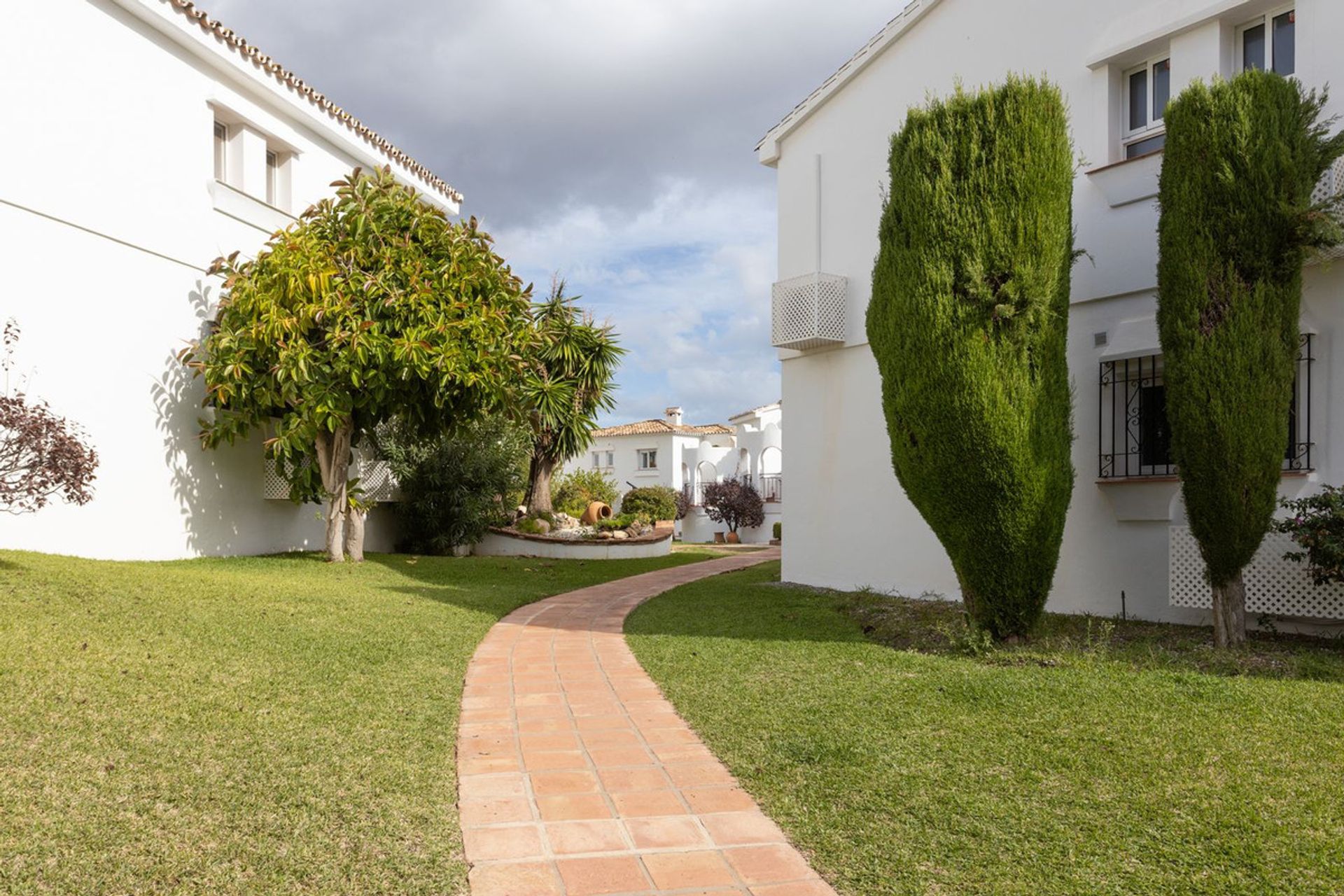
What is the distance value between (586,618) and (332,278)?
18.0ft

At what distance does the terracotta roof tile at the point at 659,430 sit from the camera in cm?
3894

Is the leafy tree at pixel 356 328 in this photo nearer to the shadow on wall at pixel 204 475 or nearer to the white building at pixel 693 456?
the shadow on wall at pixel 204 475

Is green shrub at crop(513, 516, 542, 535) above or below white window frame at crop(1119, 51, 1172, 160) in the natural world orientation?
below

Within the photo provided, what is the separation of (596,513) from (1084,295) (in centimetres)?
1730

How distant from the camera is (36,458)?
7.63m

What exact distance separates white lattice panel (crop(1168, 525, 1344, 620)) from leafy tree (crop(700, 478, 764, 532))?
937 inches

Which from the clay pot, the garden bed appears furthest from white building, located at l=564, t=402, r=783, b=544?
the garden bed

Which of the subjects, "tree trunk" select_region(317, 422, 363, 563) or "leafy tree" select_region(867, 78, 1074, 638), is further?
"tree trunk" select_region(317, 422, 363, 563)

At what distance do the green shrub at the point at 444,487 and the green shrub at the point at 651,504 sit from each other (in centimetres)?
1015

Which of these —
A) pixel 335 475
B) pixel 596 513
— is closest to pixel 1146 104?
pixel 335 475

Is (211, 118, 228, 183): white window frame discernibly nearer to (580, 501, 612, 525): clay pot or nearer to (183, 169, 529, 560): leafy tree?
(183, 169, 529, 560): leafy tree

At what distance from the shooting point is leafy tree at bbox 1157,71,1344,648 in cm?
649

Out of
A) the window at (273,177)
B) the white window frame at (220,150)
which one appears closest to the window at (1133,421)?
the white window frame at (220,150)

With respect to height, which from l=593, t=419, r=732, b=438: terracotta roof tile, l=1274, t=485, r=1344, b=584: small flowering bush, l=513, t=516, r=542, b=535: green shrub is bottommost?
l=513, t=516, r=542, b=535: green shrub
